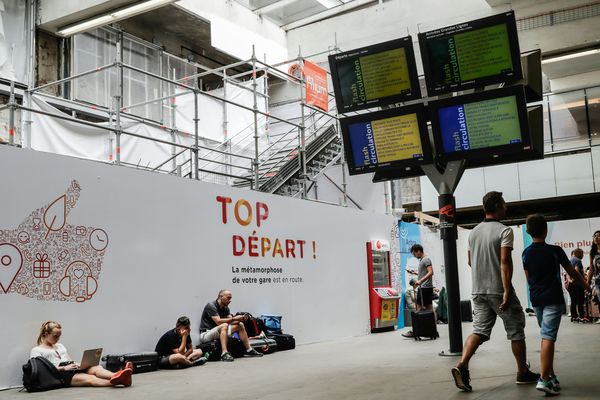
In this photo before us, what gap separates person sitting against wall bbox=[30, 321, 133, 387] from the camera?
6.93 m

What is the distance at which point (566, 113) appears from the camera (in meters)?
20.8

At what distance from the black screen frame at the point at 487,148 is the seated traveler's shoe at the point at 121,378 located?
4602mm

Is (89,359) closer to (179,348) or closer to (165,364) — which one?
(165,364)

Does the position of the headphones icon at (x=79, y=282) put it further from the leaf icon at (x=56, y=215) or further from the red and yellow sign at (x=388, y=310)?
the red and yellow sign at (x=388, y=310)

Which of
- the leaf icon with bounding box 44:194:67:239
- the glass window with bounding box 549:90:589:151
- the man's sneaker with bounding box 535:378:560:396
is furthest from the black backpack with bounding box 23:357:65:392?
the glass window with bounding box 549:90:589:151

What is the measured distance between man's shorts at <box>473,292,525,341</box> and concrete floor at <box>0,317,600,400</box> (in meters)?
0.48

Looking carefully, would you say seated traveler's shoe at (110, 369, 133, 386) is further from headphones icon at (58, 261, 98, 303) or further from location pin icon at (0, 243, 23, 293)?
location pin icon at (0, 243, 23, 293)

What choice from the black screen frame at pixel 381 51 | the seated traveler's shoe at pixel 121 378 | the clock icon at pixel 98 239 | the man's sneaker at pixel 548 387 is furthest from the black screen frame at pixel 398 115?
the seated traveler's shoe at pixel 121 378

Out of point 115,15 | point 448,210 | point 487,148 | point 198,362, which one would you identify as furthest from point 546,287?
point 115,15

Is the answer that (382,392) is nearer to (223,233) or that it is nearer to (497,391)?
(497,391)

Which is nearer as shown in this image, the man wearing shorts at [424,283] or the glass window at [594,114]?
the man wearing shorts at [424,283]

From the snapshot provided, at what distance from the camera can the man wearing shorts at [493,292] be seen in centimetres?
542

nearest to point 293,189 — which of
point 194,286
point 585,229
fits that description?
point 194,286

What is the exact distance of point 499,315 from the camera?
5496 millimetres
